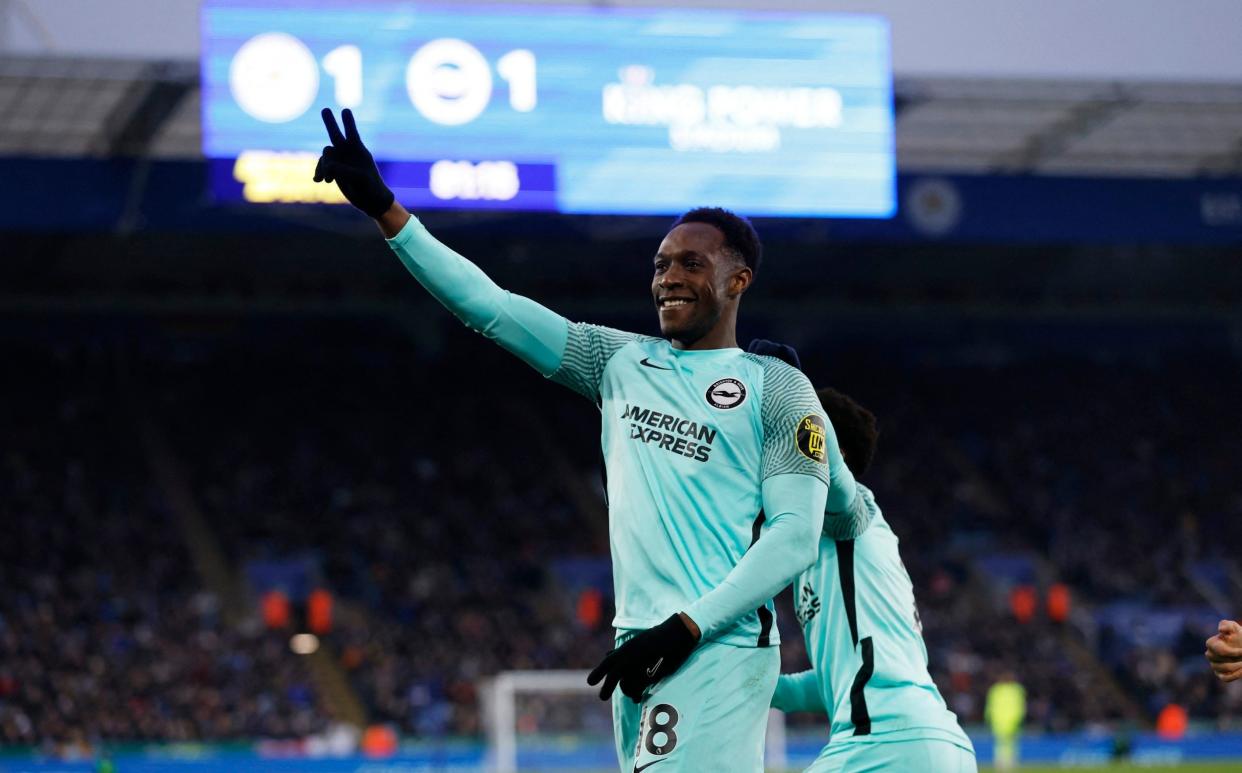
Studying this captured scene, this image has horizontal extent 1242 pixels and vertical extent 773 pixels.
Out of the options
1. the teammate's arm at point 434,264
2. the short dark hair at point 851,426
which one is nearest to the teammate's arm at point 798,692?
the short dark hair at point 851,426

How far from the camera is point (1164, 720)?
30.1 metres

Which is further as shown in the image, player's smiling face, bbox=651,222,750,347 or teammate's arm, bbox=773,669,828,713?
teammate's arm, bbox=773,669,828,713

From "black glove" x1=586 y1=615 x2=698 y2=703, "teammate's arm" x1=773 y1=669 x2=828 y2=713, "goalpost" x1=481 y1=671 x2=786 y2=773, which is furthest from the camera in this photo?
"goalpost" x1=481 y1=671 x2=786 y2=773

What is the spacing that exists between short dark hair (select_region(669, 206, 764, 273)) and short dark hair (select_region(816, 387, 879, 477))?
50.0 inches

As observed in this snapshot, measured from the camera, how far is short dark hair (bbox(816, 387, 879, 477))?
239 inches

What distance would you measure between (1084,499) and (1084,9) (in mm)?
11950

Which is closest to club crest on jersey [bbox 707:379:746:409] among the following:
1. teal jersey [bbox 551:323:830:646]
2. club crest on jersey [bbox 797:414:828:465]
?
teal jersey [bbox 551:323:830:646]

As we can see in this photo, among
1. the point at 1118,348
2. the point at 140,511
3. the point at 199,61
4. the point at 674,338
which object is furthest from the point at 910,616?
the point at 1118,348

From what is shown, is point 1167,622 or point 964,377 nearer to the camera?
point 1167,622

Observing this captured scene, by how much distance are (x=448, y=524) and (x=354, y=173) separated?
30.5 m

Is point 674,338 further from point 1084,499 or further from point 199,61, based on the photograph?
point 1084,499

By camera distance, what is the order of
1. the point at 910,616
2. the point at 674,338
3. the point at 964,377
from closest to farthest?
the point at 674,338
the point at 910,616
the point at 964,377

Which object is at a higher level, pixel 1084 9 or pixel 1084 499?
pixel 1084 9

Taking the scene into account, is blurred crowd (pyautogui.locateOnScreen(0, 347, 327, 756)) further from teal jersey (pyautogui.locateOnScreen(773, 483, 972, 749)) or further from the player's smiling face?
the player's smiling face
